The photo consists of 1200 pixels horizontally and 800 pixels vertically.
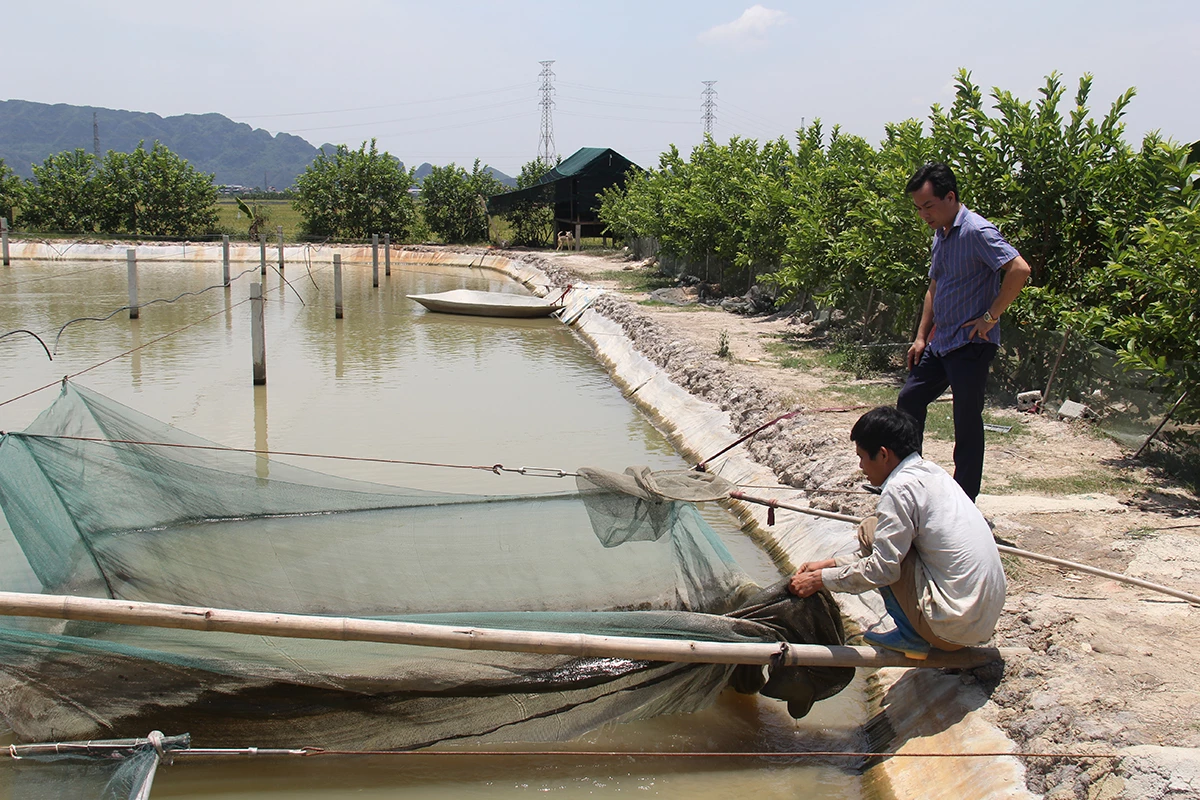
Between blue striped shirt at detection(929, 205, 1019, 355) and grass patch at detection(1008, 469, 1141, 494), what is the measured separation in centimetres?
190

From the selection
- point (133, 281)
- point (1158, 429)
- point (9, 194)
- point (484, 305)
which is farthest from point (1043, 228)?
point (9, 194)

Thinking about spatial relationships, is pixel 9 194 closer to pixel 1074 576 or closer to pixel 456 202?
pixel 456 202

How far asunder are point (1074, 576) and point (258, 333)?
31.0ft

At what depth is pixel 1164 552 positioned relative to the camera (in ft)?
15.8

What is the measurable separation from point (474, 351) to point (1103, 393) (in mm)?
10300

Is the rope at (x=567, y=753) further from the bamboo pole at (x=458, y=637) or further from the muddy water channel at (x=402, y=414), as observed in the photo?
the bamboo pole at (x=458, y=637)

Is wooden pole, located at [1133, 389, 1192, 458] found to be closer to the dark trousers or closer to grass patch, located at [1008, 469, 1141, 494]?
grass patch, located at [1008, 469, 1141, 494]

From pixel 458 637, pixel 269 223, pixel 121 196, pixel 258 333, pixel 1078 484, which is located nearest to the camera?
pixel 458 637

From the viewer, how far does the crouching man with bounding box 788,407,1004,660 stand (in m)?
3.29

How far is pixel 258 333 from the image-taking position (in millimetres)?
11406

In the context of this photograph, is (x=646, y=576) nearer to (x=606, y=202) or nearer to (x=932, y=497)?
(x=932, y=497)

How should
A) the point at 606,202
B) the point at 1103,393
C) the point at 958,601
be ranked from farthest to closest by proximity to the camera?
1. the point at 606,202
2. the point at 1103,393
3. the point at 958,601

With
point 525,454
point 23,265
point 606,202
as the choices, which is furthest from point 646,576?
point 23,265

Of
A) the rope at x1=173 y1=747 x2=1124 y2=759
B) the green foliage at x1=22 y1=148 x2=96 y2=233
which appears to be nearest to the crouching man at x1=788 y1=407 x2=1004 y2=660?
the rope at x1=173 y1=747 x2=1124 y2=759
